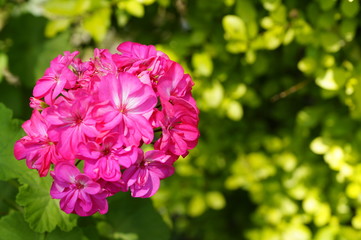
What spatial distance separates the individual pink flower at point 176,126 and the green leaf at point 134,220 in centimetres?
62

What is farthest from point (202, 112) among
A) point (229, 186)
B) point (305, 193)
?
point (305, 193)

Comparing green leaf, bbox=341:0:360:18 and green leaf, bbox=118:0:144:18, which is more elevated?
green leaf, bbox=341:0:360:18

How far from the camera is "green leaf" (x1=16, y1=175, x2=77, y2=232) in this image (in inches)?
47.0

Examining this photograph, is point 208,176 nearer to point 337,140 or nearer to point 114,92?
point 337,140

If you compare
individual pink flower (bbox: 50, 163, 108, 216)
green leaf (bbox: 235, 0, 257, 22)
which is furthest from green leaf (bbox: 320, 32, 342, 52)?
→ individual pink flower (bbox: 50, 163, 108, 216)

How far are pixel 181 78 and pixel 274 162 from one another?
1151mm

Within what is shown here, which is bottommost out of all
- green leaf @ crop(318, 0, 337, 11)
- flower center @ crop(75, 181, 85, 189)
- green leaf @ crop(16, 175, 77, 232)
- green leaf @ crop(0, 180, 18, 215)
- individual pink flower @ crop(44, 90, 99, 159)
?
green leaf @ crop(0, 180, 18, 215)

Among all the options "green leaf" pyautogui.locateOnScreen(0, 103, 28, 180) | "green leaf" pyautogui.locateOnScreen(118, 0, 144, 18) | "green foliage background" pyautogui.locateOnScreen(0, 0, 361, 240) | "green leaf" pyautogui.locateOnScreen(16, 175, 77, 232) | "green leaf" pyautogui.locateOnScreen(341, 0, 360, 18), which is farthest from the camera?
"green leaf" pyautogui.locateOnScreen(118, 0, 144, 18)

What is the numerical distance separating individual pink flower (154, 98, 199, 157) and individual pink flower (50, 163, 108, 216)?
165 mm

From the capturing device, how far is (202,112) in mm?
2146

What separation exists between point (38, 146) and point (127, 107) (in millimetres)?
225

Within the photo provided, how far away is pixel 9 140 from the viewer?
4.39 feet

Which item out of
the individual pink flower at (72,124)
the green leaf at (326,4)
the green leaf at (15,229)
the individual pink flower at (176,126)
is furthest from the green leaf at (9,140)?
the green leaf at (326,4)

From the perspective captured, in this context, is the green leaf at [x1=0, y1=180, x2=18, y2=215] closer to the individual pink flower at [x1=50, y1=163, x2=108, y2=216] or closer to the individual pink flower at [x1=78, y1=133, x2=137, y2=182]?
the individual pink flower at [x1=50, y1=163, x2=108, y2=216]
